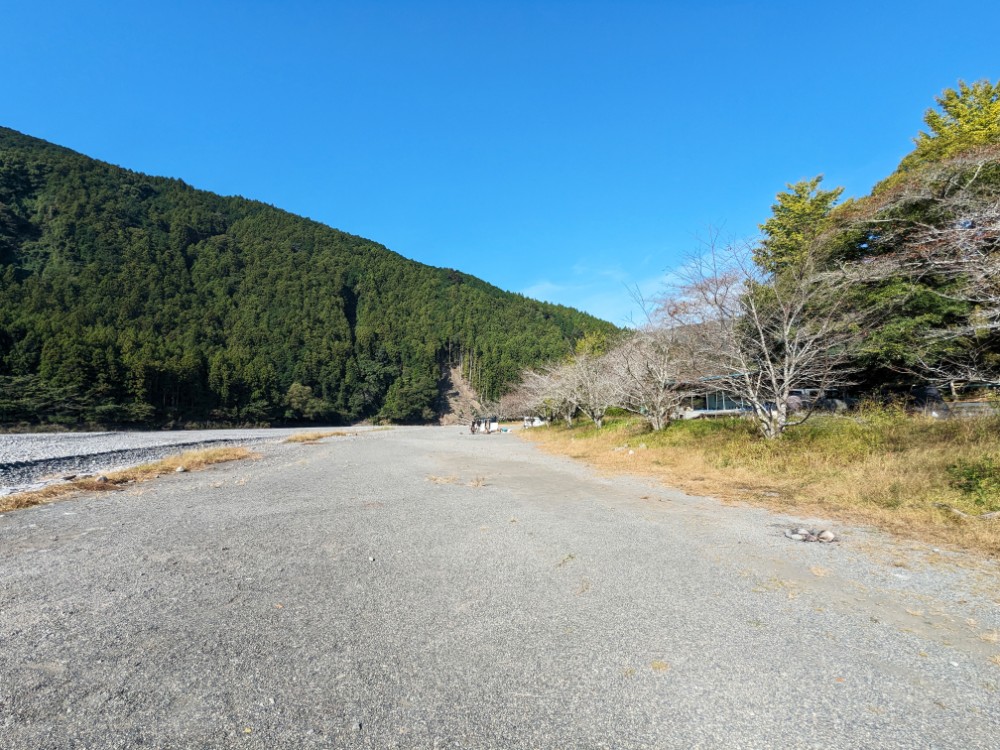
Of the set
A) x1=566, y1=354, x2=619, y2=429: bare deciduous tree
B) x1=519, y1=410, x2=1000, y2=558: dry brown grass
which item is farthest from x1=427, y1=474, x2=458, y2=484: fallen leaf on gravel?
x1=566, y1=354, x2=619, y2=429: bare deciduous tree

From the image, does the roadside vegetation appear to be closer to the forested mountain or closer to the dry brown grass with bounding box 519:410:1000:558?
the dry brown grass with bounding box 519:410:1000:558

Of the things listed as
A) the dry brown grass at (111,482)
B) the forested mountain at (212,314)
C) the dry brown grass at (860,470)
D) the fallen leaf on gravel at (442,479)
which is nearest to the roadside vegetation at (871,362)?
the dry brown grass at (860,470)

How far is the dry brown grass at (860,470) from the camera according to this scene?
5.79 meters

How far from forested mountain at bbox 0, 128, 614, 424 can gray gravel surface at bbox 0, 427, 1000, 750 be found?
202 feet

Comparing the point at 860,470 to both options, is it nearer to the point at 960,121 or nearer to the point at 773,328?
the point at 773,328

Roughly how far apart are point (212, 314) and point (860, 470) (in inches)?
5050

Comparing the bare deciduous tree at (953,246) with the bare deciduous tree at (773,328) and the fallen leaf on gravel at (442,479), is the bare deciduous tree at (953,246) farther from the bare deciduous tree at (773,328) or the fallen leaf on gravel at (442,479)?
the fallen leaf on gravel at (442,479)

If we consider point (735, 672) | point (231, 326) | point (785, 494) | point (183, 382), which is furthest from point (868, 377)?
point (231, 326)

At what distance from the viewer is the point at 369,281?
15875cm

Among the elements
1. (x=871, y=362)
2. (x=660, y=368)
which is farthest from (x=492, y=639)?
(x=660, y=368)

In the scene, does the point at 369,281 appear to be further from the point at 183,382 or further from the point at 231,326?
the point at 183,382

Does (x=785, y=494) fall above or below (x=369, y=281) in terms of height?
below

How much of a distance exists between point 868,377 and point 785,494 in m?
12.1

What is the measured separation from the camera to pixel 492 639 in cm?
296
